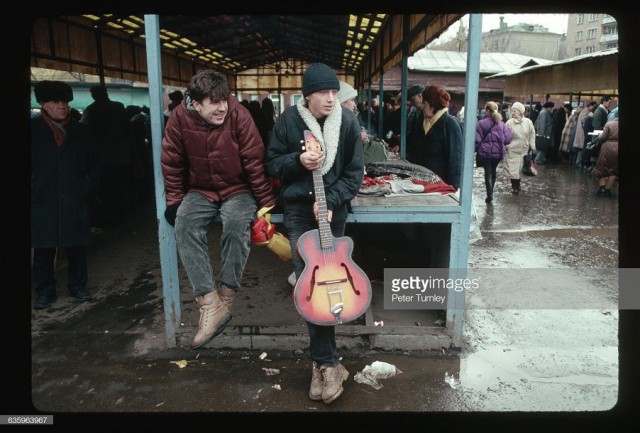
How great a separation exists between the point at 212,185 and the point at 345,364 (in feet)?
5.23

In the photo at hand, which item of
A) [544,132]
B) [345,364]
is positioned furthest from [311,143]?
→ [544,132]

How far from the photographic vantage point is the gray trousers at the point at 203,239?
122 inches

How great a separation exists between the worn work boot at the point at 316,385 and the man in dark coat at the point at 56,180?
2525 millimetres

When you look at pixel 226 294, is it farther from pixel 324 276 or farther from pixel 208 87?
pixel 208 87

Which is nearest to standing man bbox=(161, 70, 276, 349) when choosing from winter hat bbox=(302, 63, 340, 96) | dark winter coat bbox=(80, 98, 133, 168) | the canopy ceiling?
winter hat bbox=(302, 63, 340, 96)

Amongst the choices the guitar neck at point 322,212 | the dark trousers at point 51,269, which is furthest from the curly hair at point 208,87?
the dark trousers at point 51,269

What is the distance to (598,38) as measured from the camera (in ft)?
199

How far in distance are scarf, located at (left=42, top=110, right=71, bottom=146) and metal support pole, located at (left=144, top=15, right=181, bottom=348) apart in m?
1.23

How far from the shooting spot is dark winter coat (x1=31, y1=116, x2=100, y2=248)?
13.5ft

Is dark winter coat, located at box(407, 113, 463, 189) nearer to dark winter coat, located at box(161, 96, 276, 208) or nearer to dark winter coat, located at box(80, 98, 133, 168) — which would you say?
dark winter coat, located at box(161, 96, 276, 208)

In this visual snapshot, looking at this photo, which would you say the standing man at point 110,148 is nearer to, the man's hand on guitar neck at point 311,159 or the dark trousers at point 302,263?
the dark trousers at point 302,263

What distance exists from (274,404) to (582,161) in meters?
12.8

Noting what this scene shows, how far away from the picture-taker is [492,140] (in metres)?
8.64

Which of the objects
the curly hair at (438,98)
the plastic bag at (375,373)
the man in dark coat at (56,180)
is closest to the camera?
the plastic bag at (375,373)
